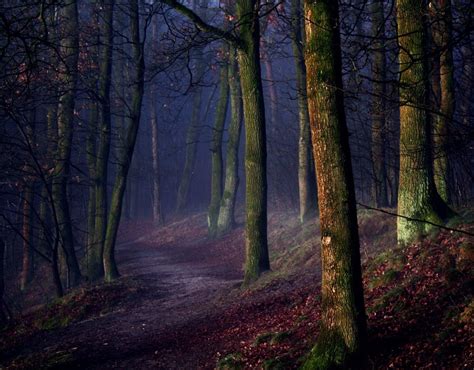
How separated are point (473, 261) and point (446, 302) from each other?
1047mm

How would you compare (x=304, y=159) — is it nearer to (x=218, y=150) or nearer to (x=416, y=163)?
(x=218, y=150)

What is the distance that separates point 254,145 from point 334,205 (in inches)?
282

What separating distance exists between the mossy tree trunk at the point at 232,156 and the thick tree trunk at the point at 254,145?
10.7 meters

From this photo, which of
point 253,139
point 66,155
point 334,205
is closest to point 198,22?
point 253,139

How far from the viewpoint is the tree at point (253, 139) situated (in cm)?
1187

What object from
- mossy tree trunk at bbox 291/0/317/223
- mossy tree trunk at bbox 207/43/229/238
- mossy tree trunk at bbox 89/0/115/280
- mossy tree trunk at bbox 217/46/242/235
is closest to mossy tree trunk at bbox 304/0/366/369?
mossy tree trunk at bbox 89/0/115/280

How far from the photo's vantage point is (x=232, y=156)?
24.5 metres

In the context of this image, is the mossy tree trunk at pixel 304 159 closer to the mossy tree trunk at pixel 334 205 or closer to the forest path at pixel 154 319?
the forest path at pixel 154 319

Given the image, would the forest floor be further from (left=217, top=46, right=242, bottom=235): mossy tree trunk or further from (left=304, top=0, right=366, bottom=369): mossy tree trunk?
(left=217, top=46, right=242, bottom=235): mossy tree trunk

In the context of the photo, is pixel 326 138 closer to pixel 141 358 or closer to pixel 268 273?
pixel 141 358

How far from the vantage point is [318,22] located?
547 centimetres

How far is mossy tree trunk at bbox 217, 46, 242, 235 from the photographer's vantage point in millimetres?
23328

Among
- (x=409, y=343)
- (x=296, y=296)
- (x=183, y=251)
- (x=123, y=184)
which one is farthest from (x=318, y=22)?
(x=183, y=251)

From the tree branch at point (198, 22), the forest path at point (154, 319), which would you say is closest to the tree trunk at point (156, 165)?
the forest path at point (154, 319)
